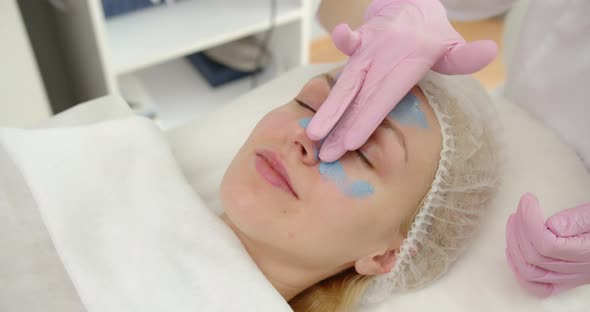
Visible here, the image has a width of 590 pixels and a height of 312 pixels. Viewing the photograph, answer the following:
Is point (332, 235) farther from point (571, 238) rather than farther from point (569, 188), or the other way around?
point (569, 188)

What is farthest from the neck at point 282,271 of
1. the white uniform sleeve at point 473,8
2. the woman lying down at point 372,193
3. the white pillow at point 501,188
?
the white uniform sleeve at point 473,8

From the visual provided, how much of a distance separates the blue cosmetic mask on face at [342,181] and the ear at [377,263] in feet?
0.43

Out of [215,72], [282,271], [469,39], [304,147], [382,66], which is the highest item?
[382,66]

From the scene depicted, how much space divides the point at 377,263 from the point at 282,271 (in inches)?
6.1

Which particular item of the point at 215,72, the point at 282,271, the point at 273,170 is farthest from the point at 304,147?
the point at 215,72

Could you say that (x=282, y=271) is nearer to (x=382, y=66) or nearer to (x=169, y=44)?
(x=382, y=66)

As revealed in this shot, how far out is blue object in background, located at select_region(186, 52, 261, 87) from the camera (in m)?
2.02

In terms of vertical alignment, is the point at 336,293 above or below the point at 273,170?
below

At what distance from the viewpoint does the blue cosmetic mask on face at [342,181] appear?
2.72 feet

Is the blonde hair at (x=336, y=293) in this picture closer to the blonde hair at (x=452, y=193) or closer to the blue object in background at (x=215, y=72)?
the blonde hair at (x=452, y=193)

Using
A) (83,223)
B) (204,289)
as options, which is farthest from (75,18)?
(204,289)

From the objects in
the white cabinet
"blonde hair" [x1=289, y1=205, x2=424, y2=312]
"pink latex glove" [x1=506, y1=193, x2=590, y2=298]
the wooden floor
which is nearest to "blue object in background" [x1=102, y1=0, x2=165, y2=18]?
the white cabinet

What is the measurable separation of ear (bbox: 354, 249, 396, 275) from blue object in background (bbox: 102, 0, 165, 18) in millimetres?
1064

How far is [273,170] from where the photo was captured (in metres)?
0.87
